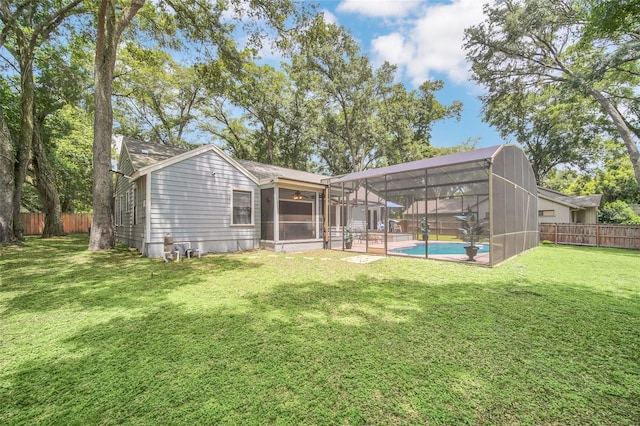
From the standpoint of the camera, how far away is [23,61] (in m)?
10.7

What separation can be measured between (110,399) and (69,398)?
320 mm

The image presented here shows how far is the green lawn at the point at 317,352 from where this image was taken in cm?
186

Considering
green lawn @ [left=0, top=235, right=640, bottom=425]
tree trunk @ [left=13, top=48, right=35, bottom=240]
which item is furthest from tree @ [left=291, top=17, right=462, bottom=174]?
green lawn @ [left=0, top=235, right=640, bottom=425]

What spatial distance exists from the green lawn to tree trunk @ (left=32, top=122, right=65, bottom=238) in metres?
11.4

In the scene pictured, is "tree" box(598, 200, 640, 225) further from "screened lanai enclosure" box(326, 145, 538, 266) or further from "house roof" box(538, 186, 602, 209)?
"screened lanai enclosure" box(326, 145, 538, 266)

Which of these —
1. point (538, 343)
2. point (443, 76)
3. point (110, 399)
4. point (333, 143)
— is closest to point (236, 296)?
point (110, 399)

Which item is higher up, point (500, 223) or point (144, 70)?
point (144, 70)

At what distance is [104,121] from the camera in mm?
Result: 9211

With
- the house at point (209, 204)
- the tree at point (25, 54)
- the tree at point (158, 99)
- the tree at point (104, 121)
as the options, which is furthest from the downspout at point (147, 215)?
the tree at point (158, 99)

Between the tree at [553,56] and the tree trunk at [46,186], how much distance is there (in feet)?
76.8

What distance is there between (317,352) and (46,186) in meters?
17.8

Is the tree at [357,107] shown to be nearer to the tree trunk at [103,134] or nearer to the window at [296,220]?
the tree trunk at [103,134]

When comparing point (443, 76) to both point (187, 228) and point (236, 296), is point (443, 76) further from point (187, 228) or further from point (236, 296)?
point (236, 296)

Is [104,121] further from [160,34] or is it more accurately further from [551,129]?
[551,129]
